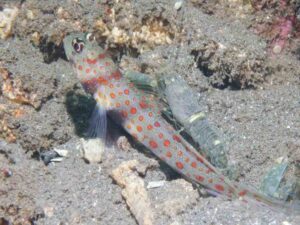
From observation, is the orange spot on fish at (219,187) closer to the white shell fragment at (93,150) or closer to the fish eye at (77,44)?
the white shell fragment at (93,150)

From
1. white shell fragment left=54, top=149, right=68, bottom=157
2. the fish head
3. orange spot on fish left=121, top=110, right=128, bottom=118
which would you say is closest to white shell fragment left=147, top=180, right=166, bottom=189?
orange spot on fish left=121, top=110, right=128, bottom=118

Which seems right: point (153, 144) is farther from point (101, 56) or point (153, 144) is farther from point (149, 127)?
point (101, 56)

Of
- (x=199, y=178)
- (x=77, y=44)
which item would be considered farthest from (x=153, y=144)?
(x=77, y=44)

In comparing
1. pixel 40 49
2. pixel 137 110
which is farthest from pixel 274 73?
pixel 40 49

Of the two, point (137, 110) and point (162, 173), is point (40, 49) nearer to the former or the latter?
point (137, 110)

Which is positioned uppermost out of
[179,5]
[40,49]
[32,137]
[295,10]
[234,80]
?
[295,10]
